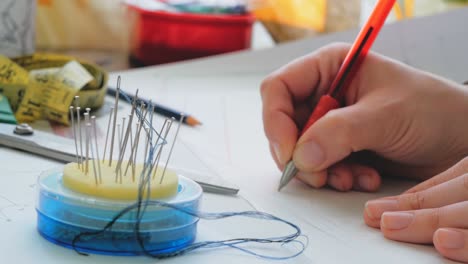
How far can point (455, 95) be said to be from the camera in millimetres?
733

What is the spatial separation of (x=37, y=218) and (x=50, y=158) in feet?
0.58

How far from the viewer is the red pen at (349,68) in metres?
0.73

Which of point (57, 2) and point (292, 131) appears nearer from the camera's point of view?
point (292, 131)

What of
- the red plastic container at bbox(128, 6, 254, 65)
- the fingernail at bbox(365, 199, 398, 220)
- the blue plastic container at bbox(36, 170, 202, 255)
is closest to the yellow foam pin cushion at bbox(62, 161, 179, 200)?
the blue plastic container at bbox(36, 170, 202, 255)

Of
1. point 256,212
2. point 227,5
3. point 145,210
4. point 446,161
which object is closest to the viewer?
point 145,210

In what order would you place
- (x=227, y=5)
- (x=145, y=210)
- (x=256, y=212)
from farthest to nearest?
1. (x=227, y=5)
2. (x=256, y=212)
3. (x=145, y=210)

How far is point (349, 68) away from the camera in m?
0.75

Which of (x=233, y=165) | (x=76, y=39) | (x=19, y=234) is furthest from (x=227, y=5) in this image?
(x=19, y=234)

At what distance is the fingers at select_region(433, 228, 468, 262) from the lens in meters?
0.57

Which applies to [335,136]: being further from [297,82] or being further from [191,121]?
[191,121]

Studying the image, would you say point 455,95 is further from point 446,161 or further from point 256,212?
point 256,212

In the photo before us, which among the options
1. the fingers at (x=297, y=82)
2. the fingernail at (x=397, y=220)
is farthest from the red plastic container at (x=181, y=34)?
the fingernail at (x=397, y=220)

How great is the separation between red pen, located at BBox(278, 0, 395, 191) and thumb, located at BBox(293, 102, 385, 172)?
2 cm

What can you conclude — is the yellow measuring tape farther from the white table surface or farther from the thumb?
the thumb
